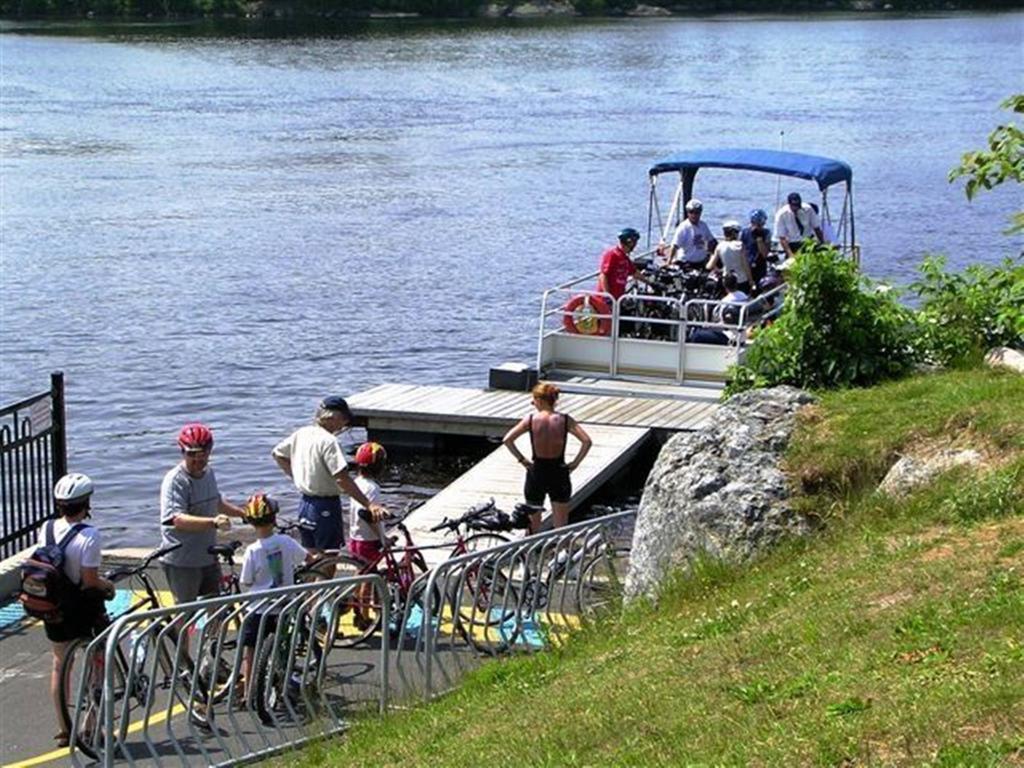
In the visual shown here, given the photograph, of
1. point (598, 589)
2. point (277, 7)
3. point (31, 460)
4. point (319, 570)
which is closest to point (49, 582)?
point (319, 570)

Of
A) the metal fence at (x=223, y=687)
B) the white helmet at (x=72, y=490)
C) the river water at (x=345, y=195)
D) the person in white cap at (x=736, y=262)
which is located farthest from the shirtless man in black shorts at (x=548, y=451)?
the person in white cap at (x=736, y=262)

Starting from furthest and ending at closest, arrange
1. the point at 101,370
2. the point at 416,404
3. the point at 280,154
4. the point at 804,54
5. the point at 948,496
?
the point at 804,54, the point at 280,154, the point at 101,370, the point at 416,404, the point at 948,496

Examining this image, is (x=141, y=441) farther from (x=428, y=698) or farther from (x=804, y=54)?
(x=804, y=54)

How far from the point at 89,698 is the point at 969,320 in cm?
794

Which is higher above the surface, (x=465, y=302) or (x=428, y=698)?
(x=428, y=698)

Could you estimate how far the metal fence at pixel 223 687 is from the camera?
982 centimetres

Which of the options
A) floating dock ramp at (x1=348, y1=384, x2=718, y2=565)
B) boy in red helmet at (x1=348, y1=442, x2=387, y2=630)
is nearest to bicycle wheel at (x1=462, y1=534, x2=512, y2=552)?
boy in red helmet at (x1=348, y1=442, x2=387, y2=630)

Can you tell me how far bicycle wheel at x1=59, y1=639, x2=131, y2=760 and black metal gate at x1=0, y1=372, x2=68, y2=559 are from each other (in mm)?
3681

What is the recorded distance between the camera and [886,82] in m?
79.9

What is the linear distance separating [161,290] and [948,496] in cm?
2780

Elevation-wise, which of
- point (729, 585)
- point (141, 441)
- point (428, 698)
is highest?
point (729, 585)

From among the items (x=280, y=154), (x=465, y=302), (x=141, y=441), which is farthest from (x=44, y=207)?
(x=141, y=441)

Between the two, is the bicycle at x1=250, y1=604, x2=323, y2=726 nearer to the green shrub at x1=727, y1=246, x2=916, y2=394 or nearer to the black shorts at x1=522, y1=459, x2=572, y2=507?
the black shorts at x1=522, y1=459, x2=572, y2=507

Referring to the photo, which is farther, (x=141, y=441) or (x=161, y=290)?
(x=161, y=290)
